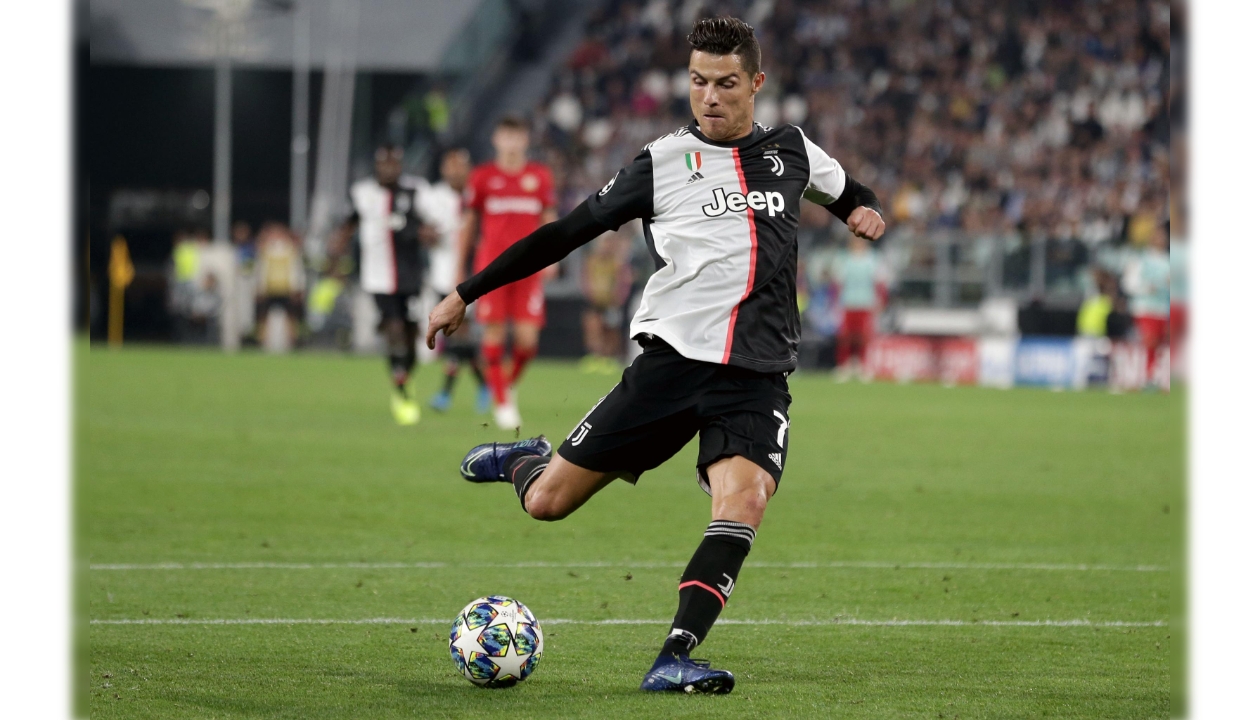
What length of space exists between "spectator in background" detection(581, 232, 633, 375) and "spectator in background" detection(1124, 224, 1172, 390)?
8.29m

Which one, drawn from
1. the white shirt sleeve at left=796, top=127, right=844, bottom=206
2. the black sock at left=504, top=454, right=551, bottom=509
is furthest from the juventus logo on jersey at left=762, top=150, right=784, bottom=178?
the black sock at left=504, top=454, right=551, bottom=509

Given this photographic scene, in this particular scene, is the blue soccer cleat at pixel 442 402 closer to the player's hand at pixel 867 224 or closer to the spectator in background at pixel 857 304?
the spectator in background at pixel 857 304

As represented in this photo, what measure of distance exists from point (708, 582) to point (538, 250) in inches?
46.7

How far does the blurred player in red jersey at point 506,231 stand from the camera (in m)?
13.7

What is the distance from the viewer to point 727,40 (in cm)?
506

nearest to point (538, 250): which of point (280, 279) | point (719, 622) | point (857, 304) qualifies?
point (719, 622)

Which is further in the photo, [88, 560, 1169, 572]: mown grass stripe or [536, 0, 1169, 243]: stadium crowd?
[536, 0, 1169, 243]: stadium crowd

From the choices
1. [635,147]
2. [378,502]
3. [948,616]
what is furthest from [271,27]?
[948,616]

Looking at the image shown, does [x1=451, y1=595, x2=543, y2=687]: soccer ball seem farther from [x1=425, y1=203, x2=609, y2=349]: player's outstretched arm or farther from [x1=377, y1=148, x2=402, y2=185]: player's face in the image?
[x1=377, y1=148, x2=402, y2=185]: player's face

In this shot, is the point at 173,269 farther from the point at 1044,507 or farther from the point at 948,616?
the point at 948,616

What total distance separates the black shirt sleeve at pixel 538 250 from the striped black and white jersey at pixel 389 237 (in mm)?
9770

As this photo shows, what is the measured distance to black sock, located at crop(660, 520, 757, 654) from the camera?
15.7 feet

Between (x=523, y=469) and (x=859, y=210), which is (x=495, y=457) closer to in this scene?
(x=523, y=469)

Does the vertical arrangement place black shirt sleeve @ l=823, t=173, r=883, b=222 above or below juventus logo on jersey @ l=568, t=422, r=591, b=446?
above
